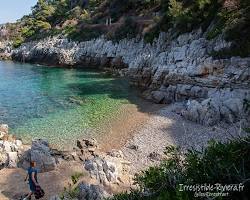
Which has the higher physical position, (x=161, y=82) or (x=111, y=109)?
(x=161, y=82)

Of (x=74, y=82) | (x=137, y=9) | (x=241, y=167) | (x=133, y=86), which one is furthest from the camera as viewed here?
(x=137, y=9)

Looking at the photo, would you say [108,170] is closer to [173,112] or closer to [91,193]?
[91,193]

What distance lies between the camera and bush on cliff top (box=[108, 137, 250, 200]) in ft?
19.2

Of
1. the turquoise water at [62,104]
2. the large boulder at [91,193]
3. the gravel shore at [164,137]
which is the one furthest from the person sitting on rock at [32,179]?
the turquoise water at [62,104]

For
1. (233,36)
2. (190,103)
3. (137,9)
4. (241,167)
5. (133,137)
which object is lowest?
(133,137)

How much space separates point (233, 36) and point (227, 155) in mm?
24174

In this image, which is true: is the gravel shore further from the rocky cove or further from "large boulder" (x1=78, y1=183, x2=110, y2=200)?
"large boulder" (x1=78, y1=183, x2=110, y2=200)

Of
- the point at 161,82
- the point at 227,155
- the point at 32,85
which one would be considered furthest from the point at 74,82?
the point at 227,155

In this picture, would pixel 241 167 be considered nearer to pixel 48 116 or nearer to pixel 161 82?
pixel 48 116

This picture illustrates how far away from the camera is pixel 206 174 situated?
6219 millimetres

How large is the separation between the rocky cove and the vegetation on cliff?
4.81 feet

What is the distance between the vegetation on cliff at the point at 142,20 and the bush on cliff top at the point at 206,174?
21.6m

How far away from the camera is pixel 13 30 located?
114 meters

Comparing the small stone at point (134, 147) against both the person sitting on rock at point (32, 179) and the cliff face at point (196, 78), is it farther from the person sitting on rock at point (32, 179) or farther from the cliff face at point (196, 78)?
the person sitting on rock at point (32, 179)
